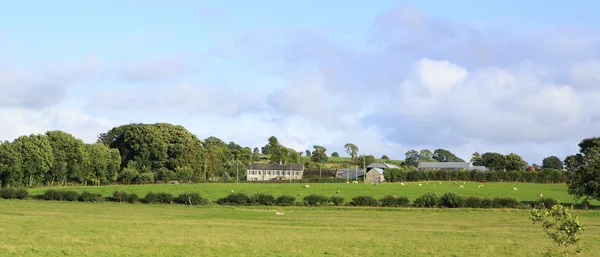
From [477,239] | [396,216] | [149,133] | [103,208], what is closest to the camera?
[477,239]

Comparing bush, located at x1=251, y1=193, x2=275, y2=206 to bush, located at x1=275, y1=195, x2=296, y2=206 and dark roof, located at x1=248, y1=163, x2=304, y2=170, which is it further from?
dark roof, located at x1=248, y1=163, x2=304, y2=170

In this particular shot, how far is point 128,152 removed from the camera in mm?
144750

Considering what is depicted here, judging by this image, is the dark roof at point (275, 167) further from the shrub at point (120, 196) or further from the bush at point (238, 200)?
the bush at point (238, 200)

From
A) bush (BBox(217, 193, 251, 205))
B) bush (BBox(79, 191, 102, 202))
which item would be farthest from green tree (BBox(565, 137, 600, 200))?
bush (BBox(79, 191, 102, 202))

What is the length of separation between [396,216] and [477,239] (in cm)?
2249

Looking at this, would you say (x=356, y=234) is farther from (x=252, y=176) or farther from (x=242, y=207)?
(x=252, y=176)

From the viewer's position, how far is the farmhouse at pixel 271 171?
189250 mm

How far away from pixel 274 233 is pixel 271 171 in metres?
149

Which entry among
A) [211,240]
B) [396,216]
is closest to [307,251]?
[211,240]

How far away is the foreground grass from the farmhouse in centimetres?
12010

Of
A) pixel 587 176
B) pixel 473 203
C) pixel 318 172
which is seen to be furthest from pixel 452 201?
pixel 318 172

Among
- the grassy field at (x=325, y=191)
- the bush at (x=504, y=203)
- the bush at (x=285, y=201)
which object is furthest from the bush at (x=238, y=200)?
the bush at (x=504, y=203)

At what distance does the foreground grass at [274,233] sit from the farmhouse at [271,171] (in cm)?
12010

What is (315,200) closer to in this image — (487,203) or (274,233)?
(487,203)
